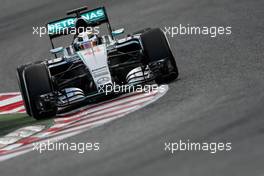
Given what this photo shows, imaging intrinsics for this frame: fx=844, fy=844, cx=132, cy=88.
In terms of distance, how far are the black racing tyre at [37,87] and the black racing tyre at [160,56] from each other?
1.79m

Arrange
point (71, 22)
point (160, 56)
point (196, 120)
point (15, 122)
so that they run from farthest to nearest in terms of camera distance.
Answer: point (71, 22), point (15, 122), point (160, 56), point (196, 120)

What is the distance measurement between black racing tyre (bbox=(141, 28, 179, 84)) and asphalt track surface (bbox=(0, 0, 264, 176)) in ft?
0.82

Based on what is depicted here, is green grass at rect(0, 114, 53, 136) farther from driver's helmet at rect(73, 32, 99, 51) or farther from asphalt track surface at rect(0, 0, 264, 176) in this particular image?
asphalt track surface at rect(0, 0, 264, 176)

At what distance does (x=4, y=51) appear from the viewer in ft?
74.1

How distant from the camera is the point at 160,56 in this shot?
47.5 ft

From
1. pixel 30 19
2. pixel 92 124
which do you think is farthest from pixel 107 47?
pixel 30 19

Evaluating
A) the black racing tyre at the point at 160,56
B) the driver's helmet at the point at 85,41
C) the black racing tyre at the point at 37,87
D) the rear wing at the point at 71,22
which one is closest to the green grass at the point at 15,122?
the black racing tyre at the point at 37,87

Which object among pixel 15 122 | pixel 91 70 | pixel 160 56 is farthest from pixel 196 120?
pixel 15 122

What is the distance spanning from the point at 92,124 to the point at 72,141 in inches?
35.9

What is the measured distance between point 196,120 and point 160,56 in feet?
8.99

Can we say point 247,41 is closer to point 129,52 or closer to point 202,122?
point 129,52

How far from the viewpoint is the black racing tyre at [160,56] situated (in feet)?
47.3

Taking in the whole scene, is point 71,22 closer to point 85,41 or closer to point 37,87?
point 85,41

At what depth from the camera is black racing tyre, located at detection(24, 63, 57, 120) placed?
46.4 ft
